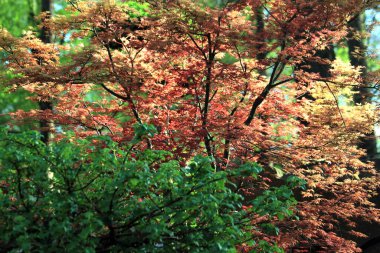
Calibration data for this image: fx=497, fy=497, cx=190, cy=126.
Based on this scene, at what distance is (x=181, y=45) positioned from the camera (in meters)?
7.17

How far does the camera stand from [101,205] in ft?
13.3

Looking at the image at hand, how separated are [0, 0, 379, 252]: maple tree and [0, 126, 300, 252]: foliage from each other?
251cm

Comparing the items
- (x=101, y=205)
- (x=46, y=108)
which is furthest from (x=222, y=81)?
(x=46, y=108)

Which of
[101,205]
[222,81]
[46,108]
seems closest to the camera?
[101,205]

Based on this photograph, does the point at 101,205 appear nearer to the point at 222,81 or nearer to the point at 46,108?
the point at 222,81

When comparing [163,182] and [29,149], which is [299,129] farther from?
[29,149]

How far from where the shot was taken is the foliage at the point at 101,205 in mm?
3803

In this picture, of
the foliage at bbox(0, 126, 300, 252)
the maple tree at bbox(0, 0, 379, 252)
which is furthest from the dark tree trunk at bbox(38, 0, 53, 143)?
the foliage at bbox(0, 126, 300, 252)

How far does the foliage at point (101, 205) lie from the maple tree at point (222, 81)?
251 cm

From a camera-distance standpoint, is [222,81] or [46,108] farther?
[46,108]

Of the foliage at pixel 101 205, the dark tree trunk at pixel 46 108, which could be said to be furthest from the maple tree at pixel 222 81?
the foliage at pixel 101 205

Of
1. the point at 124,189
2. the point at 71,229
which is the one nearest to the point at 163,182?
the point at 124,189

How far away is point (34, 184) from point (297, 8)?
14.0ft

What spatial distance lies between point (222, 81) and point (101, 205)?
11.8ft
